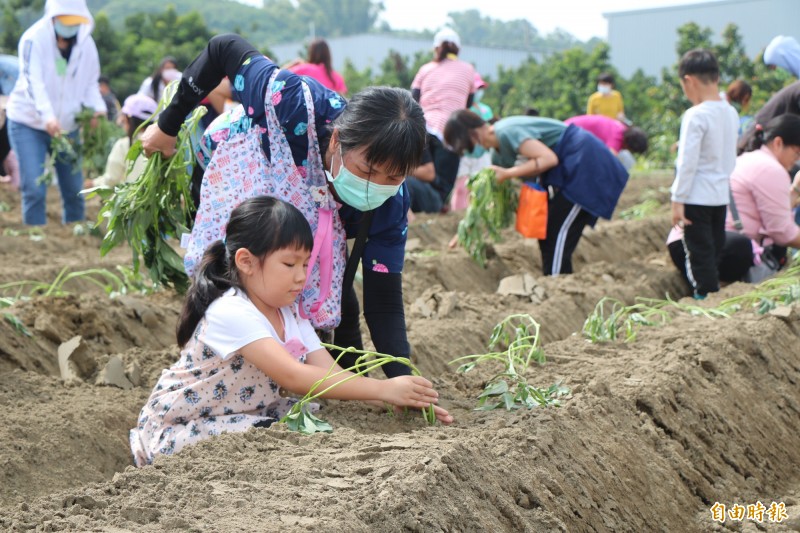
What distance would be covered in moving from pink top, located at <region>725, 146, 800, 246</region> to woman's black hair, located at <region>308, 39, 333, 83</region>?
13.0 feet

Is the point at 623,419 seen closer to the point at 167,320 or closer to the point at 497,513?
the point at 497,513

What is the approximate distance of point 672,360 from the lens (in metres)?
4.07

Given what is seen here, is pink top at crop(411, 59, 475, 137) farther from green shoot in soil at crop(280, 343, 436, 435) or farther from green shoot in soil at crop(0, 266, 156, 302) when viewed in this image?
green shoot in soil at crop(280, 343, 436, 435)

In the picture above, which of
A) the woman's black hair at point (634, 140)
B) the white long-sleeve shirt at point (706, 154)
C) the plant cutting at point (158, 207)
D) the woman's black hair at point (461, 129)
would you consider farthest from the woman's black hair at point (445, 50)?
the plant cutting at point (158, 207)

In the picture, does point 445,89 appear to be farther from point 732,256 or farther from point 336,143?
point 336,143

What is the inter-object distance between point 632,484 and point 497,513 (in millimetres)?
702

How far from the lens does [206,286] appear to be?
10.3ft

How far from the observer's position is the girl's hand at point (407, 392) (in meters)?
3.04

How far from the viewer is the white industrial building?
31877 mm

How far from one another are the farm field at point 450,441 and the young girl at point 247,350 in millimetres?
167

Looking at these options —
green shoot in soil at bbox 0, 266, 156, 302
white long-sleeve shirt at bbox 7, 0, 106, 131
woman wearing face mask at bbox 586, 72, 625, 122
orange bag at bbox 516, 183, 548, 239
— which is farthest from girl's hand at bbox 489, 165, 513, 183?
woman wearing face mask at bbox 586, 72, 625, 122

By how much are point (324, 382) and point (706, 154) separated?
3.88 metres

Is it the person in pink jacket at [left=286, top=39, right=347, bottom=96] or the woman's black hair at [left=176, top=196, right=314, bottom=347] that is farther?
the person in pink jacket at [left=286, top=39, right=347, bottom=96]

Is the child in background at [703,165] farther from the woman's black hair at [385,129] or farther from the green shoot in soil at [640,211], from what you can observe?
the green shoot in soil at [640,211]
